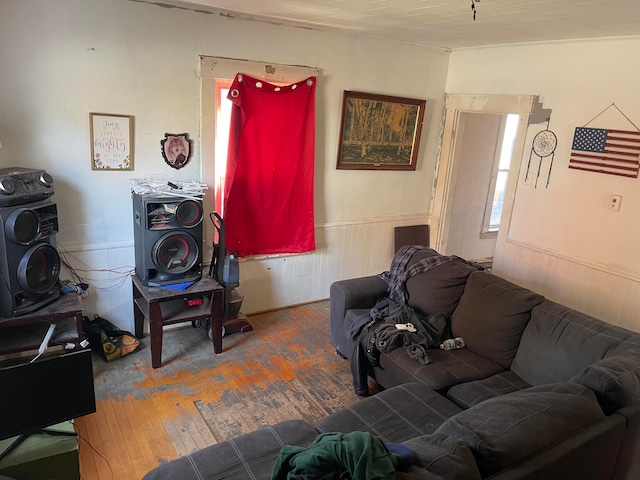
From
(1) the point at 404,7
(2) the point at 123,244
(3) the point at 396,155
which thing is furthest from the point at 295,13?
(2) the point at 123,244

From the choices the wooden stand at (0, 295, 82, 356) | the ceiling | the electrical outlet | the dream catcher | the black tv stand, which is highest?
the ceiling

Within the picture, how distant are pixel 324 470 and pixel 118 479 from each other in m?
1.47

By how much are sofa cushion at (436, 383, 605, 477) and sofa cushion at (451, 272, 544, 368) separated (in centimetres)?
84

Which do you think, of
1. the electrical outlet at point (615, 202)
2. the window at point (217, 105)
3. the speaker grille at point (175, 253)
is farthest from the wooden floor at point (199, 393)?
the electrical outlet at point (615, 202)

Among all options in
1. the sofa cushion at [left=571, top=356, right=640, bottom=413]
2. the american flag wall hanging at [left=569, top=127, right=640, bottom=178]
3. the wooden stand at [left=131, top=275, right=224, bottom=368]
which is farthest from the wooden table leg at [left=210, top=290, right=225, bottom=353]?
the american flag wall hanging at [left=569, top=127, right=640, bottom=178]

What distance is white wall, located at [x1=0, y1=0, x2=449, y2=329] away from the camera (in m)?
2.95

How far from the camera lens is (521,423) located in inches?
63.9

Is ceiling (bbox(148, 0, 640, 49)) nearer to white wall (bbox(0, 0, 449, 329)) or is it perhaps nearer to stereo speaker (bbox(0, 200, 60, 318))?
white wall (bbox(0, 0, 449, 329))

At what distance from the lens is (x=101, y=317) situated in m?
3.50

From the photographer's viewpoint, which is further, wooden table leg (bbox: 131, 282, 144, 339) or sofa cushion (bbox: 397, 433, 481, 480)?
wooden table leg (bbox: 131, 282, 144, 339)

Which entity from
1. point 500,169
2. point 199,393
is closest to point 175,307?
point 199,393

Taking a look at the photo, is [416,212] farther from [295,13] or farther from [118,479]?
[118,479]

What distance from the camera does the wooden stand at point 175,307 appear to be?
3146mm

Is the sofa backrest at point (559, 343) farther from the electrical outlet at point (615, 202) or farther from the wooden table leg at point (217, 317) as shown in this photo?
the wooden table leg at point (217, 317)
